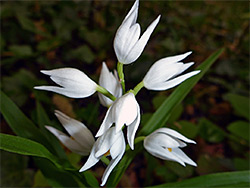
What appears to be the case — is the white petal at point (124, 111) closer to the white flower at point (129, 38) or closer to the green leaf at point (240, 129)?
the white flower at point (129, 38)

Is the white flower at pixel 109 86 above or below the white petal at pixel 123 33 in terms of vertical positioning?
below

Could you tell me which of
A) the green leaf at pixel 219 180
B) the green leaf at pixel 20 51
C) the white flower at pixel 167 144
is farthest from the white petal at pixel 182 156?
the green leaf at pixel 20 51

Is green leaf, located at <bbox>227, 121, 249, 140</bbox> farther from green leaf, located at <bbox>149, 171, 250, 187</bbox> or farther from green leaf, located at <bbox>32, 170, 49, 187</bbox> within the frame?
green leaf, located at <bbox>32, 170, 49, 187</bbox>

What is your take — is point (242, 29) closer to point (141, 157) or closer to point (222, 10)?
point (222, 10)

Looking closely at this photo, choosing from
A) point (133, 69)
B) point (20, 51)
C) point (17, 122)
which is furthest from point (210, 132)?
point (20, 51)

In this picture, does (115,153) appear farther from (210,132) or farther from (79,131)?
(210,132)

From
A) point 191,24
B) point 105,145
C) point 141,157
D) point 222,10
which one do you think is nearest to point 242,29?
point 222,10
